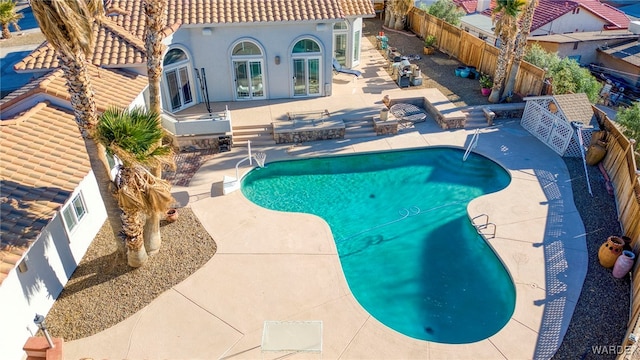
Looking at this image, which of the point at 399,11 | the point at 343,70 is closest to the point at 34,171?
the point at 343,70

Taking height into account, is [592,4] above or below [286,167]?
above

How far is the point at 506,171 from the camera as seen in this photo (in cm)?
1959

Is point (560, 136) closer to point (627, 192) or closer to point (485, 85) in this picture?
point (627, 192)

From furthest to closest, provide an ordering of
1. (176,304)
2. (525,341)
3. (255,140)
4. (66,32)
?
(255,140) → (176,304) → (525,341) → (66,32)

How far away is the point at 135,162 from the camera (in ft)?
39.4

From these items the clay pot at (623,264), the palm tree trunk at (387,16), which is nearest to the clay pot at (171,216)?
the clay pot at (623,264)

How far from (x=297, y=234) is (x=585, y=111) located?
15.0m

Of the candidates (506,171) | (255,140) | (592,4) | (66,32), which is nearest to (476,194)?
(506,171)

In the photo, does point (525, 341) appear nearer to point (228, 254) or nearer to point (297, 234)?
point (297, 234)

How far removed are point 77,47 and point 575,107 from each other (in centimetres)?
2050

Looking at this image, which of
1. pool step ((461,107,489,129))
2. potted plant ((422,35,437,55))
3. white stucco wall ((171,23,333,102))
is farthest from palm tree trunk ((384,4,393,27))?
pool step ((461,107,489,129))

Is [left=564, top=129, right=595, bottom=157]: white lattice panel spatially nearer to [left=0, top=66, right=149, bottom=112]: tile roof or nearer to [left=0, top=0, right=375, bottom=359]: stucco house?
[left=0, top=0, right=375, bottom=359]: stucco house

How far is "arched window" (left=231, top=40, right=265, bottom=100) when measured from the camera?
23.0 meters

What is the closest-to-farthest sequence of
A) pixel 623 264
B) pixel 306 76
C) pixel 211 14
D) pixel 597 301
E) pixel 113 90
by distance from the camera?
pixel 597 301 → pixel 623 264 → pixel 113 90 → pixel 211 14 → pixel 306 76
